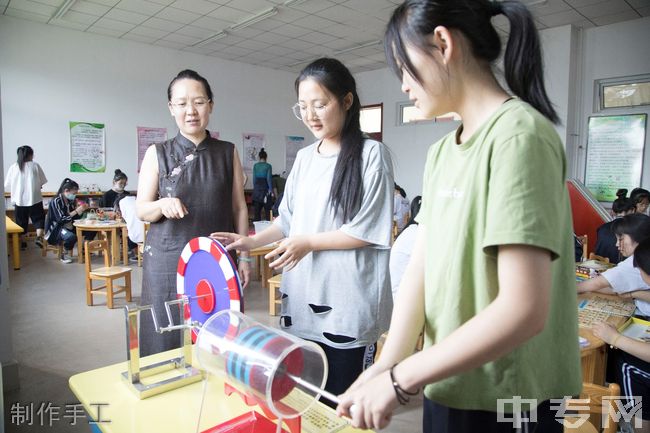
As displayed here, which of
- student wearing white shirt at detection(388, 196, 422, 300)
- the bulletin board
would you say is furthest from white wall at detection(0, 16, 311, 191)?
student wearing white shirt at detection(388, 196, 422, 300)

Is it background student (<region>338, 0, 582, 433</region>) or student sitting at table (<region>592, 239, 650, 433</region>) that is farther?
student sitting at table (<region>592, 239, 650, 433</region>)

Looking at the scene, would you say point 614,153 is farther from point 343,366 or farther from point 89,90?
point 89,90

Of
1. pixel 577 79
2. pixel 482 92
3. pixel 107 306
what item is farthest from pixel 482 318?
pixel 577 79

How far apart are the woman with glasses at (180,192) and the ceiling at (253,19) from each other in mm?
4857

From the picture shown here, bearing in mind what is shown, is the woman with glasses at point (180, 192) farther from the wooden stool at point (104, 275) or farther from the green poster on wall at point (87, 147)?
the green poster on wall at point (87, 147)

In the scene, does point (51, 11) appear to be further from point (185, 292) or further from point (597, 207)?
point (597, 207)

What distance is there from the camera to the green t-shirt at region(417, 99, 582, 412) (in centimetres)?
58

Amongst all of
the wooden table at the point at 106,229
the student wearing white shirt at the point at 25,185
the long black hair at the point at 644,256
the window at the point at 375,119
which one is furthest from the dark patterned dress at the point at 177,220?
the window at the point at 375,119

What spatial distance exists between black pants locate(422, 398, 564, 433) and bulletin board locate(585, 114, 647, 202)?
23.7 feet

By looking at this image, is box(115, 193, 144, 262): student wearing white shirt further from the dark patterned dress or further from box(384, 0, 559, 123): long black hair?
box(384, 0, 559, 123): long black hair

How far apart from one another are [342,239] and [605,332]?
1397mm

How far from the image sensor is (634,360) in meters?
2.01

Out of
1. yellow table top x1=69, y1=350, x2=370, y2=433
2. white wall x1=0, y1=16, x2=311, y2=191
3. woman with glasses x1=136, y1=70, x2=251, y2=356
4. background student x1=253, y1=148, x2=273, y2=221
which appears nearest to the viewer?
yellow table top x1=69, y1=350, x2=370, y2=433

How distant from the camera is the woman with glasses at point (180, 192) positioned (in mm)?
1609
